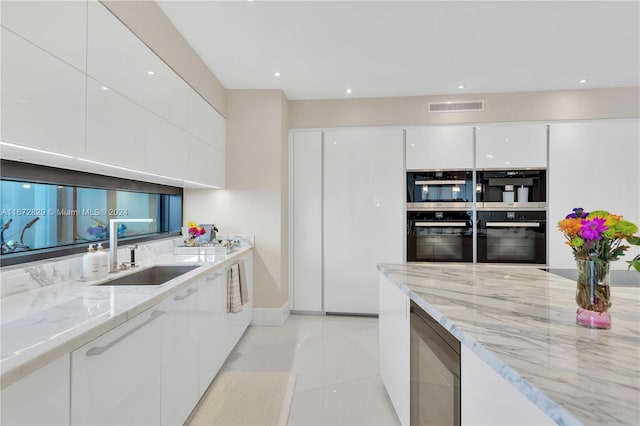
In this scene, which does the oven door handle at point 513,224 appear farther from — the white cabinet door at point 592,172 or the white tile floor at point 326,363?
the white tile floor at point 326,363

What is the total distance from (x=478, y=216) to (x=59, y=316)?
12.8 feet

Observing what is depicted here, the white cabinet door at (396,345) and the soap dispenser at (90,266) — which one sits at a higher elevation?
the soap dispenser at (90,266)

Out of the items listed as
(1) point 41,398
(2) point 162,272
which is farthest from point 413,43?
(1) point 41,398

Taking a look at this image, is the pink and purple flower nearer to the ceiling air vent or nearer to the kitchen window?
the kitchen window

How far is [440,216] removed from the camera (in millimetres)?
3770

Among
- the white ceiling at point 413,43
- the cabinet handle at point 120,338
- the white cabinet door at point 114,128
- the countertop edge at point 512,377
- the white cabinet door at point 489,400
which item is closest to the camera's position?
A: the countertop edge at point 512,377

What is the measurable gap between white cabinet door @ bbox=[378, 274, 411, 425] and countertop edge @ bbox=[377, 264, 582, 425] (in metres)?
0.45

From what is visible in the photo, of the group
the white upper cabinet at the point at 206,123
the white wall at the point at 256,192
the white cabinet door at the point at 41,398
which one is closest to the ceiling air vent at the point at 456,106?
the white wall at the point at 256,192

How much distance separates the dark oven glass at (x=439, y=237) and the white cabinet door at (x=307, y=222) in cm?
117

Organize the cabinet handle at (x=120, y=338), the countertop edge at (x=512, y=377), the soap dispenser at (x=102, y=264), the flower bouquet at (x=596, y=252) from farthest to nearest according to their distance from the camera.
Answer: the soap dispenser at (x=102, y=264) < the cabinet handle at (x=120, y=338) < the flower bouquet at (x=596, y=252) < the countertop edge at (x=512, y=377)

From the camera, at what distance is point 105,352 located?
1122mm

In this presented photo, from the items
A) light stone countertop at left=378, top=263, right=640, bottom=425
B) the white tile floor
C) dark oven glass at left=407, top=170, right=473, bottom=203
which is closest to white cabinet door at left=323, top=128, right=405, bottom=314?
dark oven glass at left=407, top=170, right=473, bottom=203

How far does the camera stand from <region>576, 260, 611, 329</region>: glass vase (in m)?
0.99

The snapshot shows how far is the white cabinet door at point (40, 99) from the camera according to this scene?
113 centimetres
